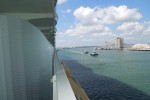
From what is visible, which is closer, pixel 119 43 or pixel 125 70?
pixel 125 70

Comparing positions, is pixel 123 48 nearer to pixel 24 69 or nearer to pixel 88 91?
pixel 88 91

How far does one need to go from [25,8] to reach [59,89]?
12.3 ft

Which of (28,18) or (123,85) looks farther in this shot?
(123,85)

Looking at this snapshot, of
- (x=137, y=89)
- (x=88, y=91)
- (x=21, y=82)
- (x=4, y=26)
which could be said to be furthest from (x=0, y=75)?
(x=137, y=89)

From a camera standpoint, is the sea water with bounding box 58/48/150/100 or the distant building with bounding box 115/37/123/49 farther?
the distant building with bounding box 115/37/123/49

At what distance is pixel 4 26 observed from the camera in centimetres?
254

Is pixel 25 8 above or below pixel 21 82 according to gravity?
above

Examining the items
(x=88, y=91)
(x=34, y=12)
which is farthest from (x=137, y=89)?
(x=34, y=12)

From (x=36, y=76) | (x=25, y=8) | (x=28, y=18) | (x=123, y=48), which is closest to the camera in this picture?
(x=36, y=76)

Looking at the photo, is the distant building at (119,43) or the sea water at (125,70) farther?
the distant building at (119,43)

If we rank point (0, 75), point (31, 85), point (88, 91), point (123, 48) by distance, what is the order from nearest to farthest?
1. point (0, 75)
2. point (31, 85)
3. point (88, 91)
4. point (123, 48)

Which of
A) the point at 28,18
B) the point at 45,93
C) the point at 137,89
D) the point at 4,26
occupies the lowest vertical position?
the point at 137,89

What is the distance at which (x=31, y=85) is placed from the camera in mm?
3018

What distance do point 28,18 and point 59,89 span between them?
4.05 metres
